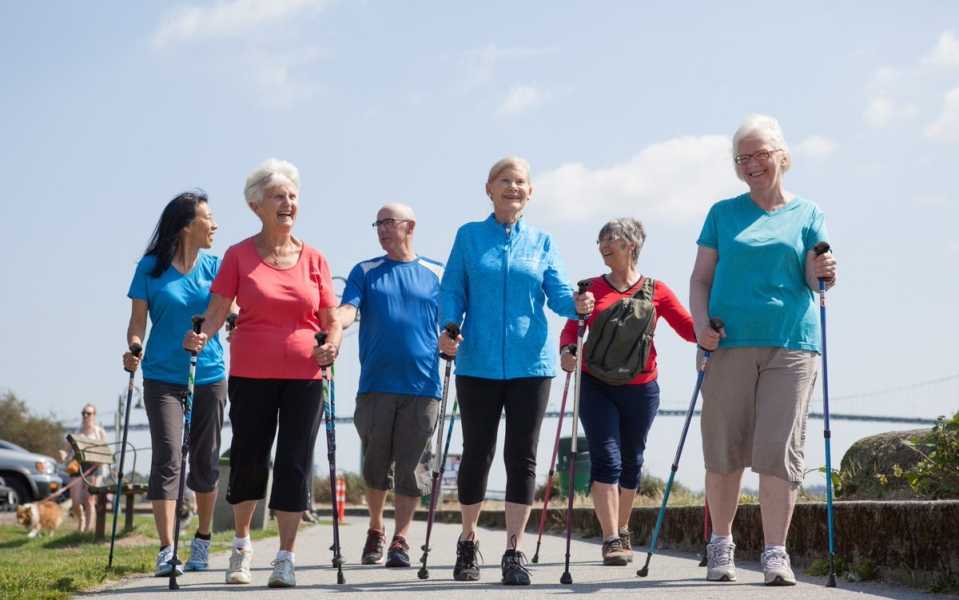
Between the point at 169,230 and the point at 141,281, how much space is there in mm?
322

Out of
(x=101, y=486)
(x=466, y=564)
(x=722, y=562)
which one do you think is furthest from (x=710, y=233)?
(x=101, y=486)

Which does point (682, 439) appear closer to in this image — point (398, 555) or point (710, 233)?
point (710, 233)

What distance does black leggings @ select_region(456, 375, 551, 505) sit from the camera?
602cm

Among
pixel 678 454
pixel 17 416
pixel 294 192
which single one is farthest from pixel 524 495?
pixel 17 416

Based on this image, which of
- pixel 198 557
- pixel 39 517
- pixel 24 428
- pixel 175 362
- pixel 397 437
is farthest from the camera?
pixel 24 428

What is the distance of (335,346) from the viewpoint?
587cm

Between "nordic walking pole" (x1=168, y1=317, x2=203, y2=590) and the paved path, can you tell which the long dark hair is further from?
the paved path

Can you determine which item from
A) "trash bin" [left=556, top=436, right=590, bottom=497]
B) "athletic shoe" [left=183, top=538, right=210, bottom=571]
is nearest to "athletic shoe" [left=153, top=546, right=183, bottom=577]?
"athletic shoe" [left=183, top=538, right=210, bottom=571]

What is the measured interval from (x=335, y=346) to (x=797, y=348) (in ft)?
6.66

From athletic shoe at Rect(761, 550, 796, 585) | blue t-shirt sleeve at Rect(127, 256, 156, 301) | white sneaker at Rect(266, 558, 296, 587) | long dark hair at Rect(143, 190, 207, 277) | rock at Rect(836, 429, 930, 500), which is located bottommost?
white sneaker at Rect(266, 558, 296, 587)

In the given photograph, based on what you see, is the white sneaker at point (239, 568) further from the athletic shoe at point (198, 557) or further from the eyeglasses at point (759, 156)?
the eyeglasses at point (759, 156)

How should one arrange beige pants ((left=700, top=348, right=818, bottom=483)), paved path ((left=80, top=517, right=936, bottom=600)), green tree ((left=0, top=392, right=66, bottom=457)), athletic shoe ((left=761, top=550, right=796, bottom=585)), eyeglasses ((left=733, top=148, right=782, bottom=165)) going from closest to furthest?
1. paved path ((left=80, top=517, right=936, bottom=600))
2. athletic shoe ((left=761, top=550, right=796, bottom=585))
3. beige pants ((left=700, top=348, right=818, bottom=483))
4. eyeglasses ((left=733, top=148, right=782, bottom=165))
5. green tree ((left=0, top=392, right=66, bottom=457))

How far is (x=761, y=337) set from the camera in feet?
18.2

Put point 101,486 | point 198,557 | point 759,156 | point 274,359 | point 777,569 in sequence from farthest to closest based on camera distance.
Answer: point 101,486 < point 198,557 < point 274,359 < point 759,156 < point 777,569
